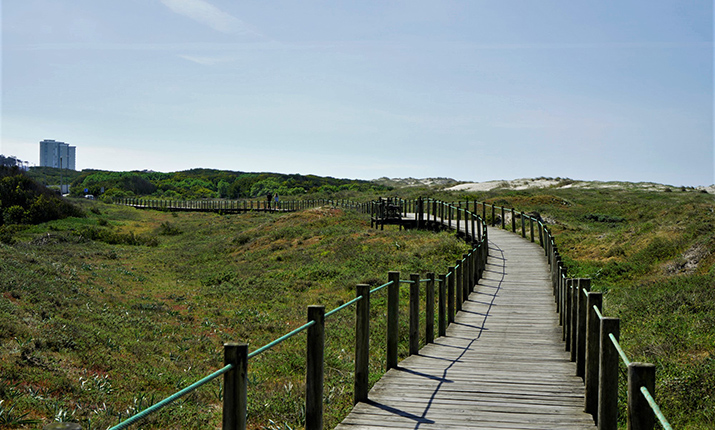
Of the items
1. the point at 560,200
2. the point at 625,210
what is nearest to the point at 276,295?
the point at 625,210

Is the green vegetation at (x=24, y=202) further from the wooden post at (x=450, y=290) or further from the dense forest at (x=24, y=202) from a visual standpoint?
the wooden post at (x=450, y=290)

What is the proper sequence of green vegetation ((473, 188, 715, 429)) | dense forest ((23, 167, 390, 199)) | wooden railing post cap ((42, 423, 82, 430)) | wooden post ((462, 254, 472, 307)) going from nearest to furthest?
wooden railing post cap ((42, 423, 82, 430)) < green vegetation ((473, 188, 715, 429)) < wooden post ((462, 254, 472, 307)) < dense forest ((23, 167, 390, 199))

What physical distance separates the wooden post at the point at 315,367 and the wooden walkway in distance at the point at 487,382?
0.87ft

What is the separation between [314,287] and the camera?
65.0 feet

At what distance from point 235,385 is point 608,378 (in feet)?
10.1

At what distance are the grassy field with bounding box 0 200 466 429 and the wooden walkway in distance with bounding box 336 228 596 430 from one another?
91 cm

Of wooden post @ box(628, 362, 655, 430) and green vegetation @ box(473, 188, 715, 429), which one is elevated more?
wooden post @ box(628, 362, 655, 430)

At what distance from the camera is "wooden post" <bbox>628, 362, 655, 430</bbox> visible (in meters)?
3.31

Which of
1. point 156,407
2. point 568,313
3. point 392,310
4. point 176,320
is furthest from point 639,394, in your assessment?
point 176,320

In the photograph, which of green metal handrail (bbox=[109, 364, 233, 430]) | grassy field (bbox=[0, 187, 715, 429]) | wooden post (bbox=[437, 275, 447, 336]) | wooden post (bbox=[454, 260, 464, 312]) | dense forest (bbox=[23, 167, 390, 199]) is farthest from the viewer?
dense forest (bbox=[23, 167, 390, 199])

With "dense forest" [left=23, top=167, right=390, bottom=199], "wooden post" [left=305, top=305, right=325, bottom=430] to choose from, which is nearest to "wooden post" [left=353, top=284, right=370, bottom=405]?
"wooden post" [left=305, top=305, right=325, bottom=430]

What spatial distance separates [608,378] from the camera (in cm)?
477

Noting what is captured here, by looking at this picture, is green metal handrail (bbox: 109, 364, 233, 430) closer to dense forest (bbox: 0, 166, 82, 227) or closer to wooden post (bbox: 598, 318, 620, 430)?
wooden post (bbox: 598, 318, 620, 430)

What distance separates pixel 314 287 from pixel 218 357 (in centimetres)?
866
